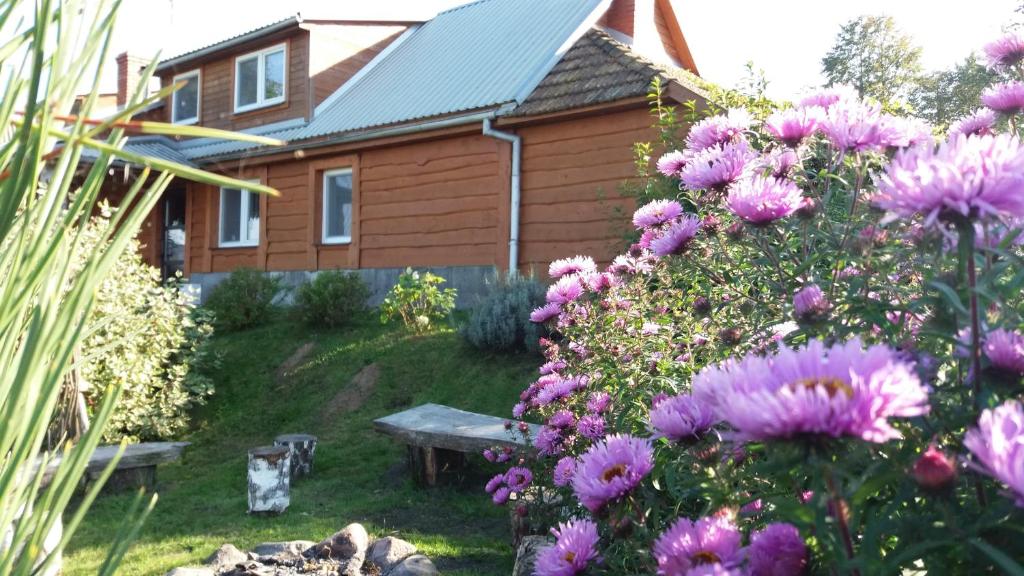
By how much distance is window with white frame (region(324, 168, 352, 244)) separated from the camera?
45.4 ft

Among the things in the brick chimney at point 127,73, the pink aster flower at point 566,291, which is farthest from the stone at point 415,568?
the brick chimney at point 127,73

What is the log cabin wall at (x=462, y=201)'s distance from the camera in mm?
10211

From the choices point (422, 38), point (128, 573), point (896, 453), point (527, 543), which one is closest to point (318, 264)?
point (422, 38)

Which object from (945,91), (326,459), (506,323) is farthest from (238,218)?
(945,91)

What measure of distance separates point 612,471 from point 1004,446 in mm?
707

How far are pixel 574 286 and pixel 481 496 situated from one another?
2904mm

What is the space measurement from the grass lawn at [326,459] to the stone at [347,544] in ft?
1.32

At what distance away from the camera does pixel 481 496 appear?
19.2ft

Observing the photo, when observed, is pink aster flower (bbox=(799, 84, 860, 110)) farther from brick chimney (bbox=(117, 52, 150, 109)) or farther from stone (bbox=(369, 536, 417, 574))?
brick chimney (bbox=(117, 52, 150, 109))

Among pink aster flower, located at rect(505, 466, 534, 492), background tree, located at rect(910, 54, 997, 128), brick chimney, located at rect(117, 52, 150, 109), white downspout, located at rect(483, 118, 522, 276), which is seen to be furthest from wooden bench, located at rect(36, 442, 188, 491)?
background tree, located at rect(910, 54, 997, 128)

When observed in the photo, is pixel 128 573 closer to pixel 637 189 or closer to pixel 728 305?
pixel 728 305

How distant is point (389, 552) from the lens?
4273mm

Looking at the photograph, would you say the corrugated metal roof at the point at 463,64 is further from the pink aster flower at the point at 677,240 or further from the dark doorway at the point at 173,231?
the pink aster flower at the point at 677,240

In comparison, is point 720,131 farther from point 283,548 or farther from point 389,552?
point 283,548
